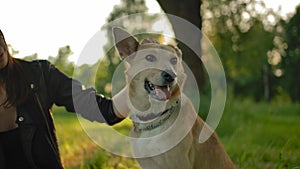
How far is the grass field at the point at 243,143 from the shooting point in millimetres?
4767

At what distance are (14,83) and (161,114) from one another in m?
1.16

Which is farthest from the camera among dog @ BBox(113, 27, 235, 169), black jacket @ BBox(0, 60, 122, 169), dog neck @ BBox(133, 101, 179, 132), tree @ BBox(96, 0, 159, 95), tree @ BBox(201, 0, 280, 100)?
tree @ BBox(201, 0, 280, 100)

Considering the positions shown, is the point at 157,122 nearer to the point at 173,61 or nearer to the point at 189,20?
the point at 173,61

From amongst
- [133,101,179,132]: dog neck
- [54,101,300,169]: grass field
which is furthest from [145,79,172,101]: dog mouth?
[54,101,300,169]: grass field

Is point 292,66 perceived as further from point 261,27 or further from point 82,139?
point 82,139

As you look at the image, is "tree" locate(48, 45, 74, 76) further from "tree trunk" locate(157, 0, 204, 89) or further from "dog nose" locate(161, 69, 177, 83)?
"dog nose" locate(161, 69, 177, 83)

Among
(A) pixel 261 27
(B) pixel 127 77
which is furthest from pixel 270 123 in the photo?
(A) pixel 261 27

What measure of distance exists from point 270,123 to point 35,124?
790 cm

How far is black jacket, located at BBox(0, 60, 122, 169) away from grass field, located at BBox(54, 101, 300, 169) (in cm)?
130

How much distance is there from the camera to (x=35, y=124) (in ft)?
10.7

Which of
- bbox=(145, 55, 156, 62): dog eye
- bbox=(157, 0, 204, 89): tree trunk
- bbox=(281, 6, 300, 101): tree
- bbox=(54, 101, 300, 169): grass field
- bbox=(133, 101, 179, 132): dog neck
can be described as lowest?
bbox=(281, 6, 300, 101): tree

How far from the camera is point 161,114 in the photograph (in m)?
3.61

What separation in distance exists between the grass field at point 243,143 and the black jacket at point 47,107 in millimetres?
1299

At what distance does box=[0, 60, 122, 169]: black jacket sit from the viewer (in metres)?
3.23
